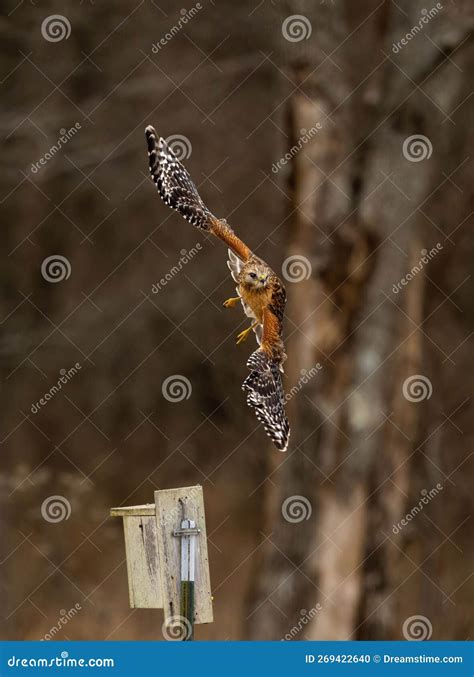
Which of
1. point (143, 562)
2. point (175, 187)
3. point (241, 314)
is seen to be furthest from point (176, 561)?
point (241, 314)

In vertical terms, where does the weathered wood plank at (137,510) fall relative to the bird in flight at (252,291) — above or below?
below

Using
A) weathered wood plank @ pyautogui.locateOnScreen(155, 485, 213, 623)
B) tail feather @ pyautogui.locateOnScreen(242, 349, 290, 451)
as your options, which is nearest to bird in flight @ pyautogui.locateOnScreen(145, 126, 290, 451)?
tail feather @ pyautogui.locateOnScreen(242, 349, 290, 451)

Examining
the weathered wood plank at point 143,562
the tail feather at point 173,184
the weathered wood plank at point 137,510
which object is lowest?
the weathered wood plank at point 143,562

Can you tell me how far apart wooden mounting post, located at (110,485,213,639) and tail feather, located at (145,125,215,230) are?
1465 mm

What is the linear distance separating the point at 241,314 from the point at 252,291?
615 cm

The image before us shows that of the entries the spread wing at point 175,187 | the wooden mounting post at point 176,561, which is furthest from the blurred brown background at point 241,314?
the spread wing at point 175,187

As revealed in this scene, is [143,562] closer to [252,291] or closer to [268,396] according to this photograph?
[268,396]

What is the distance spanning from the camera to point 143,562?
24.4 feet

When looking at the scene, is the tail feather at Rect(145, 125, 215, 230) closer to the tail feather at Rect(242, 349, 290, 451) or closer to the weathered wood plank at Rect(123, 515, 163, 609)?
the tail feather at Rect(242, 349, 290, 451)

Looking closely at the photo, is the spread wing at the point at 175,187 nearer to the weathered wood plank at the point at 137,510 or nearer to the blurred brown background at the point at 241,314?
the weathered wood plank at the point at 137,510

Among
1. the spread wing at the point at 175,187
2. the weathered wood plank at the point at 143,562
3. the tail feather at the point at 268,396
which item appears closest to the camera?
the tail feather at the point at 268,396

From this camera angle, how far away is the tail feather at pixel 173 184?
6.80 m

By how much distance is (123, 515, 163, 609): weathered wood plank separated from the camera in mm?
7387

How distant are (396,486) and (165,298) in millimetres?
4242
